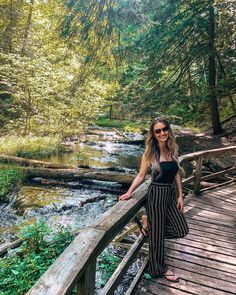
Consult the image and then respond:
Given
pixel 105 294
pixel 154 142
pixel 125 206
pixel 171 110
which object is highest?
pixel 171 110

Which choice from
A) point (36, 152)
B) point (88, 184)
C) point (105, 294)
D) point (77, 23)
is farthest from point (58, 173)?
point (105, 294)

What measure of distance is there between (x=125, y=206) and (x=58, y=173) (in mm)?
8406

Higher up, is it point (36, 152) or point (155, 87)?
point (155, 87)

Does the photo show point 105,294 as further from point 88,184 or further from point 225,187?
point 88,184

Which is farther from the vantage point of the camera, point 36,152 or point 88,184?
point 36,152

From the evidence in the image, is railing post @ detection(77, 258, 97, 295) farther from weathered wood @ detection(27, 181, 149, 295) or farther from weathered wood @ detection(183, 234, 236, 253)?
weathered wood @ detection(183, 234, 236, 253)

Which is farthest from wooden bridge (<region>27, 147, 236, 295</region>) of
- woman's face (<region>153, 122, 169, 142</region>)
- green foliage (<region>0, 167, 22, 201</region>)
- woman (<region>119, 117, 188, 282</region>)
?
green foliage (<region>0, 167, 22, 201</region>)

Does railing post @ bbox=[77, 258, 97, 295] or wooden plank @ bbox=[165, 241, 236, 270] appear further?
wooden plank @ bbox=[165, 241, 236, 270]

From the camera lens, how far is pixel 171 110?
579 inches

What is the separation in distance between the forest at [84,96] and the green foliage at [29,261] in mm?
17

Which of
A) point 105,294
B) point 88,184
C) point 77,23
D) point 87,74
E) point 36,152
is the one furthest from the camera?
point 36,152

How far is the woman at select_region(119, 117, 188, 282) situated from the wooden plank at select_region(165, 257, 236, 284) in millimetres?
332

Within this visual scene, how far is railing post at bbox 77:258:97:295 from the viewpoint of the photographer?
6.14ft

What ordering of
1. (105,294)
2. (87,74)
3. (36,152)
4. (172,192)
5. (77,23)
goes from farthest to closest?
(36,152) → (87,74) → (77,23) → (172,192) → (105,294)
